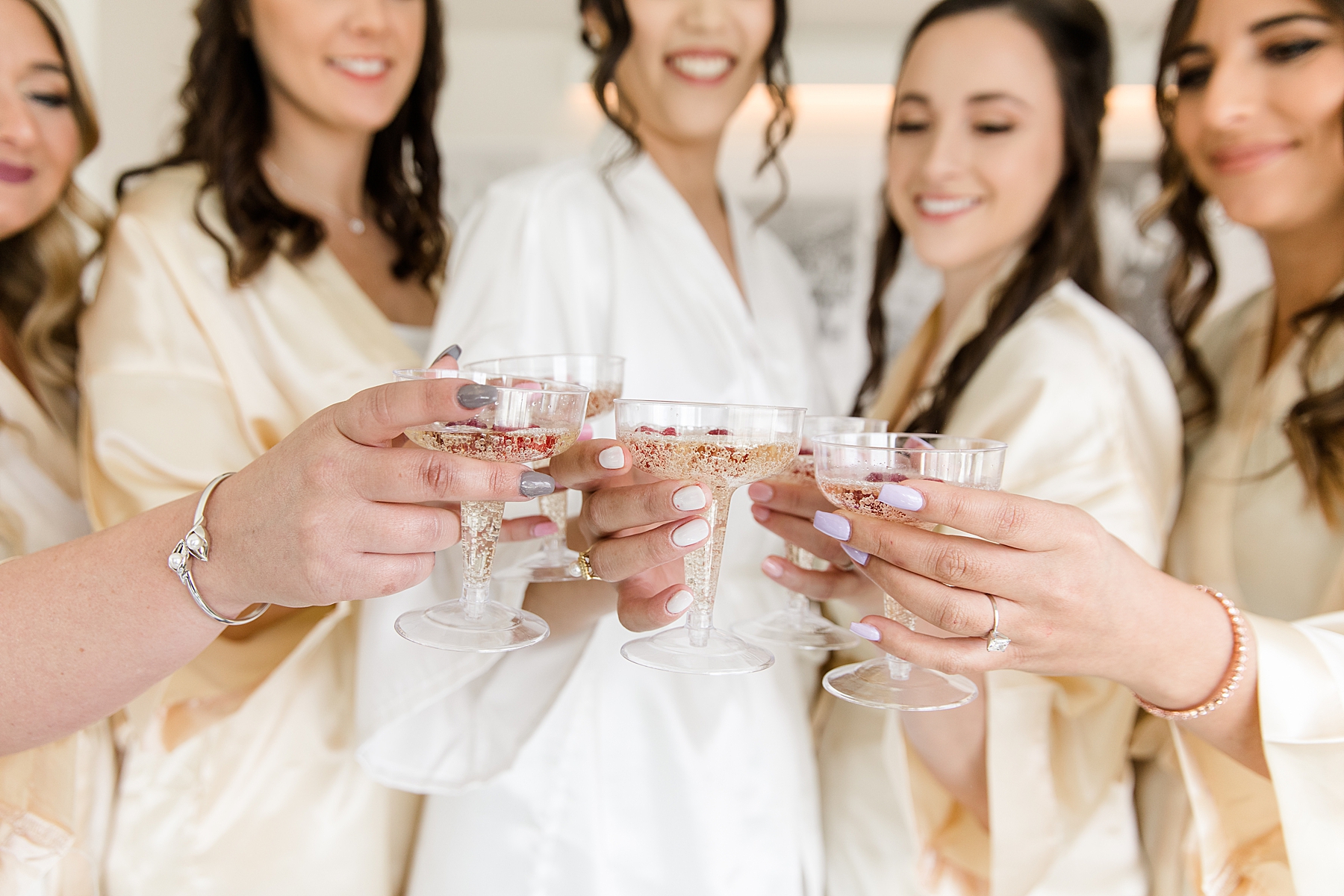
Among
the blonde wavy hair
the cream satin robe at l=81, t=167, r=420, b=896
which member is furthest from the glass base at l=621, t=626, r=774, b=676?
the blonde wavy hair

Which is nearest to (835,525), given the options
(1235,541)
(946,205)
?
(1235,541)

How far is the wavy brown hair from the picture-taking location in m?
2.05

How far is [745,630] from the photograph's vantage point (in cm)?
162

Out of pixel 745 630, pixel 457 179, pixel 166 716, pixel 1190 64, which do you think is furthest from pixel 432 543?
pixel 457 179

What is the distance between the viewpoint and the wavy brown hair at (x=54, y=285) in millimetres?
2051

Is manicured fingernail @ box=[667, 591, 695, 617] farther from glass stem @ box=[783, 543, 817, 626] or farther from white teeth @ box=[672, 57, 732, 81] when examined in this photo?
white teeth @ box=[672, 57, 732, 81]

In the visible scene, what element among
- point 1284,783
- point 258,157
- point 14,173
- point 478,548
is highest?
point 258,157

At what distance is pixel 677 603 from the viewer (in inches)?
53.6

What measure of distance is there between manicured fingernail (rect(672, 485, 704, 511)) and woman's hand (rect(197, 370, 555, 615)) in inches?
7.4

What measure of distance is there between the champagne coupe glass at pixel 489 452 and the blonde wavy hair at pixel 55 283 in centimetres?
124

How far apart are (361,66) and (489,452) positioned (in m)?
1.49

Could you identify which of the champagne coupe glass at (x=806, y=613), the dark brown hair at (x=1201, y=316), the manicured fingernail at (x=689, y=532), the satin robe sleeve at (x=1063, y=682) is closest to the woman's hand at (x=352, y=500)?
the manicured fingernail at (x=689, y=532)

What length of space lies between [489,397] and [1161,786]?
68.4 inches

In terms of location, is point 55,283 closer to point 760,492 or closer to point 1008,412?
point 760,492
